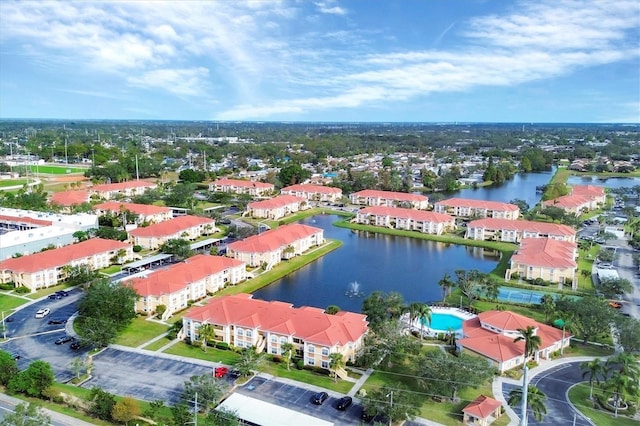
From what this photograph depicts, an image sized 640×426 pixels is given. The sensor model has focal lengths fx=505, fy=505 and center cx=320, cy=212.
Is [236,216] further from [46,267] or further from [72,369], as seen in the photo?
[72,369]

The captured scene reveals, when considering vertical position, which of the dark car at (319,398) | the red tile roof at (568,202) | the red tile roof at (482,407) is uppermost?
the red tile roof at (568,202)

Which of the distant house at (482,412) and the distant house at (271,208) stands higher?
the distant house at (271,208)

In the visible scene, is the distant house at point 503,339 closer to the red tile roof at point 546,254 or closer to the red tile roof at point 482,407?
the red tile roof at point 482,407

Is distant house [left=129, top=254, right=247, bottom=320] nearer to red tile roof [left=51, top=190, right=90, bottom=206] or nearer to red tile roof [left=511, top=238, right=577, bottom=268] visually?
red tile roof [left=511, top=238, right=577, bottom=268]

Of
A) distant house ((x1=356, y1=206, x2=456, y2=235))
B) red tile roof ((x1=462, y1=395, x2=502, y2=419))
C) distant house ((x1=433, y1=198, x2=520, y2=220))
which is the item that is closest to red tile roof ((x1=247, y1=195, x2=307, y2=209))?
distant house ((x1=356, y1=206, x2=456, y2=235))

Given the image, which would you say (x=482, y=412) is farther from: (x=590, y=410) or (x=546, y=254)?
(x=546, y=254)

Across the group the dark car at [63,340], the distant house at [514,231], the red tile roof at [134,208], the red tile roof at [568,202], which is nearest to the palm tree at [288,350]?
the dark car at [63,340]

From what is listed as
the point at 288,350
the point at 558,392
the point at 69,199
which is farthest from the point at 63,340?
the point at 69,199
